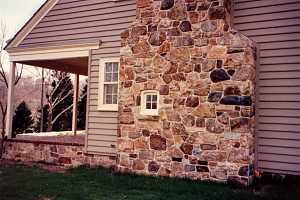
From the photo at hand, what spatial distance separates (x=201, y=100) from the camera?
27.8 ft

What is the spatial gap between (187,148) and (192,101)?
1.08 m

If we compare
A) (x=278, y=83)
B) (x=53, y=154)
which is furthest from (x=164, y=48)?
(x=53, y=154)

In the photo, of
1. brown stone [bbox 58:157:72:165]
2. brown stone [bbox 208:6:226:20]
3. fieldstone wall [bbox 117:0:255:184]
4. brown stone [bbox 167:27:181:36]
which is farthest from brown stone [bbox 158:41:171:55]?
brown stone [bbox 58:157:72:165]

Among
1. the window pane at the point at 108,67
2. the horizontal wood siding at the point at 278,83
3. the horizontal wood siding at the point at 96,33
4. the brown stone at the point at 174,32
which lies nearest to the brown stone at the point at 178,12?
the brown stone at the point at 174,32

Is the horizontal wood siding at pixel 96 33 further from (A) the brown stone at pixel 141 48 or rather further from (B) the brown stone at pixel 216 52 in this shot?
(B) the brown stone at pixel 216 52

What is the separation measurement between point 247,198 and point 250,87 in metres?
2.38

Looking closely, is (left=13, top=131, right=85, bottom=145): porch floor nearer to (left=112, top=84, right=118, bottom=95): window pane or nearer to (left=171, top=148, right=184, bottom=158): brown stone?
(left=112, top=84, right=118, bottom=95): window pane

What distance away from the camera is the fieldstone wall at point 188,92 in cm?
802

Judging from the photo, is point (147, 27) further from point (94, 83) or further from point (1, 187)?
point (1, 187)

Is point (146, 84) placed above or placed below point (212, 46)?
below

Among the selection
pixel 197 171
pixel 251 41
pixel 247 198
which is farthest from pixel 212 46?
pixel 247 198

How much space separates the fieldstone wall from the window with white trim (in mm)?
122

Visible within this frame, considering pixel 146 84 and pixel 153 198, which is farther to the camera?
pixel 146 84

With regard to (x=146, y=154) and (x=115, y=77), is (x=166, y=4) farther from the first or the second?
(x=146, y=154)
